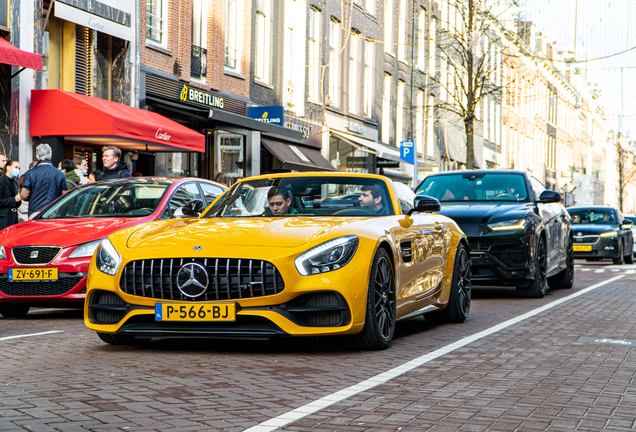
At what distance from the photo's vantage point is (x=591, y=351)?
7.14m

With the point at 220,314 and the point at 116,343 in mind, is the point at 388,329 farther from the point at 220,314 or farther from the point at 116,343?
the point at 116,343

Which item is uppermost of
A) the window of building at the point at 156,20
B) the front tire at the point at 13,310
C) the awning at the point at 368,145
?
the window of building at the point at 156,20

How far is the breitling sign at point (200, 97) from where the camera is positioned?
844 inches

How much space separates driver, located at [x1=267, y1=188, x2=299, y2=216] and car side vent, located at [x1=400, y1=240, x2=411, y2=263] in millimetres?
898

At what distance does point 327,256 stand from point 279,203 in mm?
1330

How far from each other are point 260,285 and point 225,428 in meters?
2.03

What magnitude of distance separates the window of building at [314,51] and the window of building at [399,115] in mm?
9398

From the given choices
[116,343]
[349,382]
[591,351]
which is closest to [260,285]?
[349,382]

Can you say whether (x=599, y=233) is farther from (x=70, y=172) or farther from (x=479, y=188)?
(x=70, y=172)

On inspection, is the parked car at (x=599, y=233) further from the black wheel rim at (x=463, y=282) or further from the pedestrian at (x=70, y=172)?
the black wheel rim at (x=463, y=282)

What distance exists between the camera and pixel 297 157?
1115 inches

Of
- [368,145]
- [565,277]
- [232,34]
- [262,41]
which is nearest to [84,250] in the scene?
[565,277]

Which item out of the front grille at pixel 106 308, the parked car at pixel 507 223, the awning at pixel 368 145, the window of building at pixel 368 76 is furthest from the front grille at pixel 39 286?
Answer: the window of building at pixel 368 76

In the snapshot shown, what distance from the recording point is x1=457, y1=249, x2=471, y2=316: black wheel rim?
353 inches
